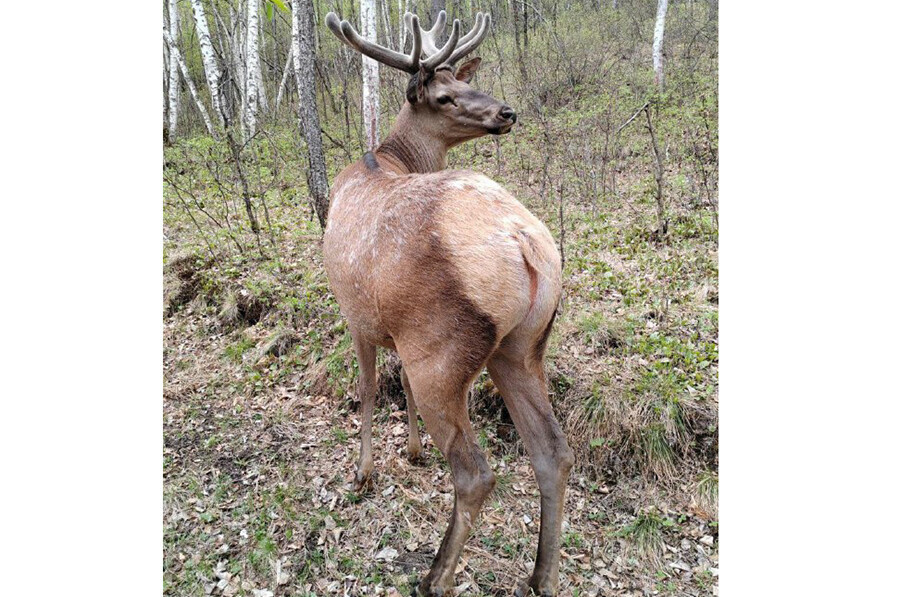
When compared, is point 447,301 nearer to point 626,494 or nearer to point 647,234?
point 626,494

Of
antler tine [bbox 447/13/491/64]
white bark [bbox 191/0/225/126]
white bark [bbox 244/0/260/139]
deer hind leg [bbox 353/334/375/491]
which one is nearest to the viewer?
deer hind leg [bbox 353/334/375/491]

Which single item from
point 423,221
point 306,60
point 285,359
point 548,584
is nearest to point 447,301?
point 423,221

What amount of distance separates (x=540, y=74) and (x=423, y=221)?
11.2 metres

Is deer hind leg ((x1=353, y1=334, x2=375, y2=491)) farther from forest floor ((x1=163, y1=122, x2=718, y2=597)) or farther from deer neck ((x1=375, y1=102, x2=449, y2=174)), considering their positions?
deer neck ((x1=375, y1=102, x2=449, y2=174))

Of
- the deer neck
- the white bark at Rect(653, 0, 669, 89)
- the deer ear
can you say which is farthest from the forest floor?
the white bark at Rect(653, 0, 669, 89)

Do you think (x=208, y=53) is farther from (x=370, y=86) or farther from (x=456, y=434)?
(x=456, y=434)

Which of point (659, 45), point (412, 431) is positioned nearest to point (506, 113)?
point (412, 431)

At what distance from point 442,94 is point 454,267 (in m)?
2.01

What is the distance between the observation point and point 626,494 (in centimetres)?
380

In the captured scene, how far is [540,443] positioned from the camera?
2.96 meters

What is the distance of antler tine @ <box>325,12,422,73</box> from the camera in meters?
3.72

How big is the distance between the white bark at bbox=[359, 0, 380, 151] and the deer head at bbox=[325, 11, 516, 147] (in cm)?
165

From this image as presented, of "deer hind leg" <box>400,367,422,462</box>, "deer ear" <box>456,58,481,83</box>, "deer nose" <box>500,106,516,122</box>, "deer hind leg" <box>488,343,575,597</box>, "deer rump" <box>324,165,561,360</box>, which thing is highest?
"deer ear" <box>456,58,481,83</box>

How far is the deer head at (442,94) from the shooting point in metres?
3.80
